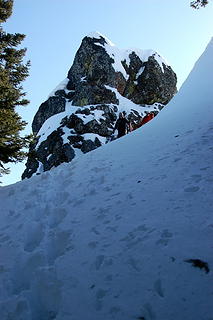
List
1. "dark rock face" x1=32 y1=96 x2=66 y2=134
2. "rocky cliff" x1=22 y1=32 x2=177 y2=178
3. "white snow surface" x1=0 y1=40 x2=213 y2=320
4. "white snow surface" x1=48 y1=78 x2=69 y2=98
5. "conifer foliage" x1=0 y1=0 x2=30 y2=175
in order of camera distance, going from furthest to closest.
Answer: "white snow surface" x1=48 y1=78 x2=69 y2=98 → "dark rock face" x1=32 y1=96 x2=66 y2=134 → "rocky cliff" x1=22 y1=32 x2=177 y2=178 → "conifer foliage" x1=0 y1=0 x2=30 y2=175 → "white snow surface" x1=0 y1=40 x2=213 y2=320

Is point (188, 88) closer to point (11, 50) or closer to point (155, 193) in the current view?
point (11, 50)

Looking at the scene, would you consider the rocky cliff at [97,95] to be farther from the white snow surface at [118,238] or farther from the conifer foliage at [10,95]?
the white snow surface at [118,238]

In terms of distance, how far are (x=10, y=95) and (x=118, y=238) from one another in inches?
365

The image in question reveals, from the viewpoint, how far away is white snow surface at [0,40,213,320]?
3.95 metres

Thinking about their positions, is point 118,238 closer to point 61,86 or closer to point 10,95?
point 10,95

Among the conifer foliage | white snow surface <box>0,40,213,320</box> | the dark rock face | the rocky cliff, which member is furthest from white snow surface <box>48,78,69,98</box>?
white snow surface <box>0,40,213,320</box>

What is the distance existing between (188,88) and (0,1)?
9535 mm

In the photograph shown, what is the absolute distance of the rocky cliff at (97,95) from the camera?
52625 mm

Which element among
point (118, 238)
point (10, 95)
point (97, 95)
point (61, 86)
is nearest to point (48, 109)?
point (61, 86)

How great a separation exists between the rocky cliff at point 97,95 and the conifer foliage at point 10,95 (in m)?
34.9

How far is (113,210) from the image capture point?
6430mm

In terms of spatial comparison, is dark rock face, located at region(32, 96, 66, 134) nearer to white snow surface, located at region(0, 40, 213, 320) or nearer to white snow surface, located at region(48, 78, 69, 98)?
white snow surface, located at region(48, 78, 69, 98)

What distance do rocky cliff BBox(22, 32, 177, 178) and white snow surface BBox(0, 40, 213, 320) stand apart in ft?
138

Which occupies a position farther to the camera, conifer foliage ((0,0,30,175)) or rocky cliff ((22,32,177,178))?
rocky cliff ((22,32,177,178))
